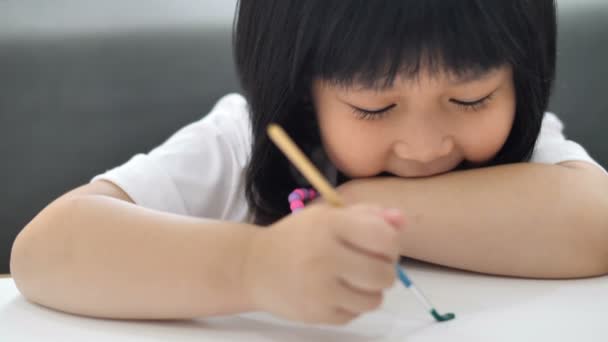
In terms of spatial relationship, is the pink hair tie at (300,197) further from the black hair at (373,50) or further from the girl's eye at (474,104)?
the girl's eye at (474,104)

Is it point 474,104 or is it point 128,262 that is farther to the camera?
point 474,104

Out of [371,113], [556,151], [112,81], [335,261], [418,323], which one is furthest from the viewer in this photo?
[112,81]

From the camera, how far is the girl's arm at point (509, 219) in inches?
23.9

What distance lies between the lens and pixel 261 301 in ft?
1.53

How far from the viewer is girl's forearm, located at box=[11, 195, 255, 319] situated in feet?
1.65

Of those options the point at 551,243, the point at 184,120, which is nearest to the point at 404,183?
the point at 551,243

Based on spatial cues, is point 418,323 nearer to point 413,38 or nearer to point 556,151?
point 413,38

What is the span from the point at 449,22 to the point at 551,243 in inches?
8.2

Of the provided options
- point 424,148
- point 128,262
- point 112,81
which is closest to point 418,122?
point 424,148

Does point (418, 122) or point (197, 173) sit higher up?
point (418, 122)

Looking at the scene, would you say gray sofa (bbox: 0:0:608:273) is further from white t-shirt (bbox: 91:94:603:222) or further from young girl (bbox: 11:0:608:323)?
young girl (bbox: 11:0:608:323)

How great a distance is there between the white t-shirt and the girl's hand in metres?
0.31

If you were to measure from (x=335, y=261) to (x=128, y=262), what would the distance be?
0.20 meters

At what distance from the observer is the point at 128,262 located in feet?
1.75
